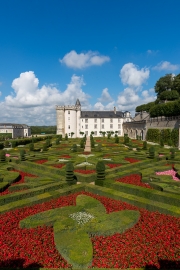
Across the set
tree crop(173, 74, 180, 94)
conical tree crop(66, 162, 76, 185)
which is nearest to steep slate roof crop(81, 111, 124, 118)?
tree crop(173, 74, 180, 94)

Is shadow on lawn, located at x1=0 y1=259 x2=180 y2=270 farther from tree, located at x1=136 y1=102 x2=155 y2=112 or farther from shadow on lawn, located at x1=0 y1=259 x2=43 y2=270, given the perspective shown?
tree, located at x1=136 y1=102 x2=155 y2=112

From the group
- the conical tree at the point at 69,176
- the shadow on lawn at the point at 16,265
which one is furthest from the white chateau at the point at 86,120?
the shadow on lawn at the point at 16,265

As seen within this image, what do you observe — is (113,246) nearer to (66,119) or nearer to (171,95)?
(171,95)

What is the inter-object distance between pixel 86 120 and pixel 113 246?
7118cm

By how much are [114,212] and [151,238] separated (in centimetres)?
220

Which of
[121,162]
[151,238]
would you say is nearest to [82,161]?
[121,162]

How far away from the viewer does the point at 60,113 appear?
71625 mm

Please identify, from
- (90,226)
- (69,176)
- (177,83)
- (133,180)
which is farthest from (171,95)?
(90,226)

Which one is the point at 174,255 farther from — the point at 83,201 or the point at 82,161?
the point at 82,161

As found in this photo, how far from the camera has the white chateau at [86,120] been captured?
71.8 metres

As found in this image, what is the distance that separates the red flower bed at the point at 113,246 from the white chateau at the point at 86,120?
64.0 metres

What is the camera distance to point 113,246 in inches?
262

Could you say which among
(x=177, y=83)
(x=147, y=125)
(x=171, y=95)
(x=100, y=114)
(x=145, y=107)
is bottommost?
(x=147, y=125)

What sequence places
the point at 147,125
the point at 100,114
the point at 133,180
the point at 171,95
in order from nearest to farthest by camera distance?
the point at 133,180, the point at 147,125, the point at 171,95, the point at 100,114
